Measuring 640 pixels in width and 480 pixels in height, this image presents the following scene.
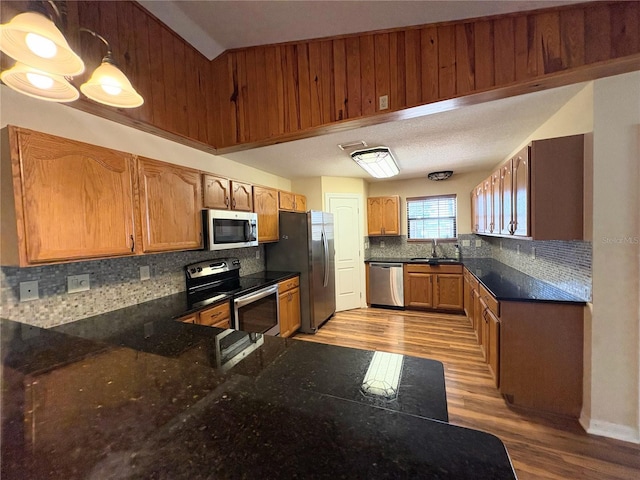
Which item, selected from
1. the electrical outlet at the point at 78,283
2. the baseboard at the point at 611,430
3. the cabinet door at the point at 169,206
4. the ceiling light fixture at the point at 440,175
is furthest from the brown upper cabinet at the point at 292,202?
the baseboard at the point at 611,430

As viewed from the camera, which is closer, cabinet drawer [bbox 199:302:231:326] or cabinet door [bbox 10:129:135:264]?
cabinet door [bbox 10:129:135:264]

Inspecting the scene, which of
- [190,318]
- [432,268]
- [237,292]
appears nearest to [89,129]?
[190,318]

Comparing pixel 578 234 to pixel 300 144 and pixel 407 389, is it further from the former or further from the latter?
pixel 300 144

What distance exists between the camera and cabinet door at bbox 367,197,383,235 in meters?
4.95

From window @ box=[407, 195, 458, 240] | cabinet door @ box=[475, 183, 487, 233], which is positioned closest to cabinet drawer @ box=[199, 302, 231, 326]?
cabinet door @ box=[475, 183, 487, 233]

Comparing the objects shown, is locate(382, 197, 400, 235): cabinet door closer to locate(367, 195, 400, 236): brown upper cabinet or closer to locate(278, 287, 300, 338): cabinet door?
locate(367, 195, 400, 236): brown upper cabinet

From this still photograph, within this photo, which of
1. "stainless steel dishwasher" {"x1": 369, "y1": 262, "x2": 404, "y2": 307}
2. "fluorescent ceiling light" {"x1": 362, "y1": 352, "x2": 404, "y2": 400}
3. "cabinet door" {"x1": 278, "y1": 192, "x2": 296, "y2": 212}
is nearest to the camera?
"fluorescent ceiling light" {"x1": 362, "y1": 352, "x2": 404, "y2": 400}

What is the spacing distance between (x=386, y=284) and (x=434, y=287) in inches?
30.5

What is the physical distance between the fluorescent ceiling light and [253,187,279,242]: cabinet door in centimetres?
239

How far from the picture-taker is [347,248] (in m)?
4.62

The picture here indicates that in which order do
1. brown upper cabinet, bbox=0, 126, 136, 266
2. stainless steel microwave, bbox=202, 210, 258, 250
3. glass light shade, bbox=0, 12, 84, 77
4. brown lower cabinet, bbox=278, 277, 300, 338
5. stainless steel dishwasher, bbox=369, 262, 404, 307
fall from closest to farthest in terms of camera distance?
glass light shade, bbox=0, 12, 84, 77 < brown upper cabinet, bbox=0, 126, 136, 266 < stainless steel microwave, bbox=202, 210, 258, 250 < brown lower cabinet, bbox=278, 277, 300, 338 < stainless steel dishwasher, bbox=369, 262, 404, 307

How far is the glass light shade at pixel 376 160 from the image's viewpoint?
2.98 m

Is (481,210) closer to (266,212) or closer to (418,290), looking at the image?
(418,290)

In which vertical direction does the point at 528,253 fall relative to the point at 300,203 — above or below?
below
